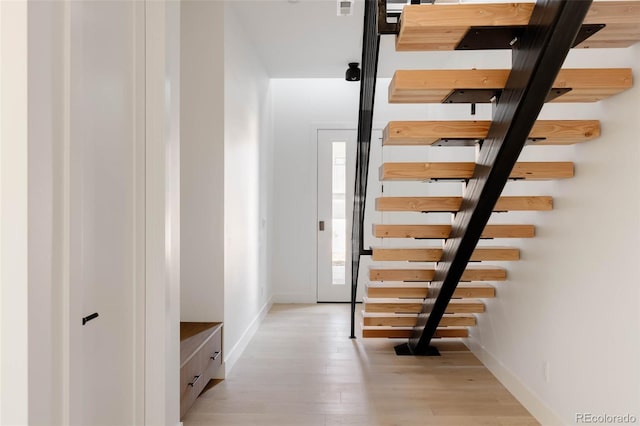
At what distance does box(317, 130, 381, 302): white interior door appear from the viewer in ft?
20.7

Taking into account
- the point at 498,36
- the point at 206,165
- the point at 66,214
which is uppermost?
the point at 498,36

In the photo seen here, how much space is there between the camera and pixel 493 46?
1983 millimetres

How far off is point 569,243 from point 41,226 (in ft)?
7.56

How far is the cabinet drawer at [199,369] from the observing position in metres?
2.61

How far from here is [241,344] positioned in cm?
405

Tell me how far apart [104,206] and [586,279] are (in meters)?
2.12

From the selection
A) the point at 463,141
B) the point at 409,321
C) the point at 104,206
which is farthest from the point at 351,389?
the point at 104,206

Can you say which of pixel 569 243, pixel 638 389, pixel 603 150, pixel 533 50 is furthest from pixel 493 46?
pixel 638 389

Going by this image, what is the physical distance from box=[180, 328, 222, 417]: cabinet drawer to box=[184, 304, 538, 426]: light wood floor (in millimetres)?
111

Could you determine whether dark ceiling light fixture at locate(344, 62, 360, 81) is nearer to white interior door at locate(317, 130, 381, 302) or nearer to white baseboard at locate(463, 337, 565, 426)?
white interior door at locate(317, 130, 381, 302)

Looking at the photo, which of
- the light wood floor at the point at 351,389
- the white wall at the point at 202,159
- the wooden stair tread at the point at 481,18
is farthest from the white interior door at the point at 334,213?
the wooden stair tread at the point at 481,18

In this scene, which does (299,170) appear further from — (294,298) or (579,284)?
(579,284)
